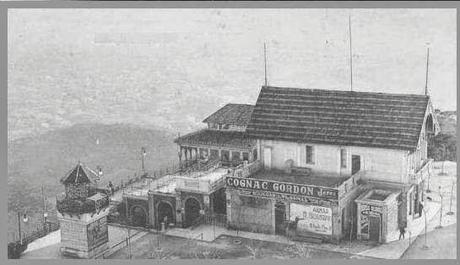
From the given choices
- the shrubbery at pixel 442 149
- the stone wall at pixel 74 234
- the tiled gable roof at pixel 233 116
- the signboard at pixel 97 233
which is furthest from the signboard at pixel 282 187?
the shrubbery at pixel 442 149

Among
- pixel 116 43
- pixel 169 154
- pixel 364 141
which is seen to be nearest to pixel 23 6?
pixel 116 43

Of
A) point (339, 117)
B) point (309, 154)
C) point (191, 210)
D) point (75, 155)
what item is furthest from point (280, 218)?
point (75, 155)

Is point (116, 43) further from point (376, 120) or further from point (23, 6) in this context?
point (376, 120)

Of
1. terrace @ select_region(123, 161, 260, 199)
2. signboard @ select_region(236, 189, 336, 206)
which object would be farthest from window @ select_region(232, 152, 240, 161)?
signboard @ select_region(236, 189, 336, 206)

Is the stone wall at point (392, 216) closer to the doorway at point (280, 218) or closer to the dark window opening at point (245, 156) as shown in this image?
the doorway at point (280, 218)

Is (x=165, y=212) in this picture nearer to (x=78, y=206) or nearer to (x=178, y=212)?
(x=178, y=212)

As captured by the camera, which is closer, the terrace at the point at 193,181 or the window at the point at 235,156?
the terrace at the point at 193,181
